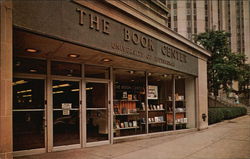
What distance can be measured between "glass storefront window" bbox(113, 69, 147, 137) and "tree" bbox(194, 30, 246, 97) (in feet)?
A: 40.4

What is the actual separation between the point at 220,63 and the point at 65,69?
16.6 meters

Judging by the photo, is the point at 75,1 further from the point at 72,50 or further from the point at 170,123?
the point at 170,123

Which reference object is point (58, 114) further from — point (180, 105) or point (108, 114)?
point (180, 105)

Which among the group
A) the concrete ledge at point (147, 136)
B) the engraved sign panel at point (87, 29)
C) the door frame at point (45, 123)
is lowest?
the concrete ledge at point (147, 136)

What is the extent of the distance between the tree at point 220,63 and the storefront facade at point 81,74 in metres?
10.0

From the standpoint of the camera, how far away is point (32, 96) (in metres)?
7.55

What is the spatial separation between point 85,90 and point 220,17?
5797 cm

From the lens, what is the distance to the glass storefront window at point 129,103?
9984 mm

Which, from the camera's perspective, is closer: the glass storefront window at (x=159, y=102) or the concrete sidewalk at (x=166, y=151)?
the concrete sidewalk at (x=166, y=151)

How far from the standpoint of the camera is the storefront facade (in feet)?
17.5

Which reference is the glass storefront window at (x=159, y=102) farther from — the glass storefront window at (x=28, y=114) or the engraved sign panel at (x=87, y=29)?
the glass storefront window at (x=28, y=114)

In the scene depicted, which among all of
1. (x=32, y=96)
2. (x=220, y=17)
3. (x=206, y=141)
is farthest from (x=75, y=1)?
(x=220, y=17)

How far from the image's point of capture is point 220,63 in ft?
70.0

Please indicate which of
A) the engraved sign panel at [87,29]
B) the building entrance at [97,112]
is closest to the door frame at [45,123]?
the building entrance at [97,112]
